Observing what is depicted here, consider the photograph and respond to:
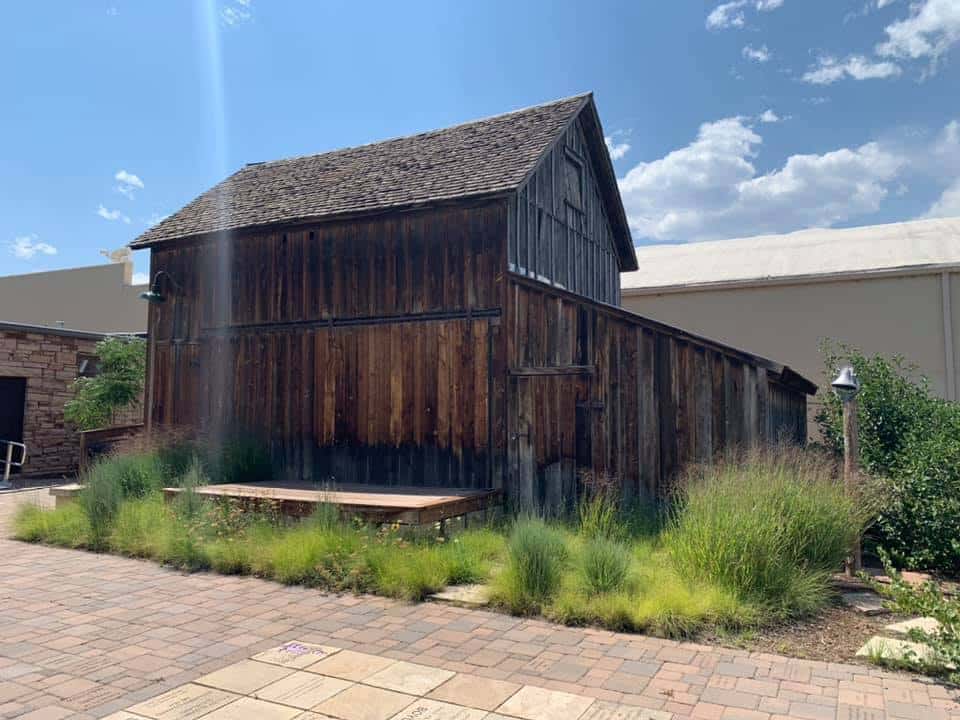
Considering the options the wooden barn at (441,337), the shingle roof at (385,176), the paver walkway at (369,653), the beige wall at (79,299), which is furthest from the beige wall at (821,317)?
the beige wall at (79,299)

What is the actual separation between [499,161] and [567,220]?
2503 mm

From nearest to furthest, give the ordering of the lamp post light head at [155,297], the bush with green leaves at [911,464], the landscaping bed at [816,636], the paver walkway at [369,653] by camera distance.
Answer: the paver walkway at [369,653]
the landscaping bed at [816,636]
the bush with green leaves at [911,464]
the lamp post light head at [155,297]

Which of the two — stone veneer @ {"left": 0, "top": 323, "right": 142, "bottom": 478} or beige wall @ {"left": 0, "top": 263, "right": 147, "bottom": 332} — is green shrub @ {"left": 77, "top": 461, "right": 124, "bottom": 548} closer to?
stone veneer @ {"left": 0, "top": 323, "right": 142, "bottom": 478}

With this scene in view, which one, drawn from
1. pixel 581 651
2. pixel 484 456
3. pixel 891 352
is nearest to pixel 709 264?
pixel 891 352

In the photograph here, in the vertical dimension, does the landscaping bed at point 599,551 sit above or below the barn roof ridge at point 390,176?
below

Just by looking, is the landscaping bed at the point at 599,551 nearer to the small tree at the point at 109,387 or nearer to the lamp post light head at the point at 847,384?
the lamp post light head at the point at 847,384

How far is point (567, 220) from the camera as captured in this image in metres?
12.9

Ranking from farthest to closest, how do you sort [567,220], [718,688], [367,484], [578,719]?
1. [567,220]
2. [367,484]
3. [718,688]
4. [578,719]

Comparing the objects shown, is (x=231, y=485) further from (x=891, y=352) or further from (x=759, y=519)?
(x=891, y=352)

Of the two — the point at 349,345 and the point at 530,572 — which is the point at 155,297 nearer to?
the point at 349,345

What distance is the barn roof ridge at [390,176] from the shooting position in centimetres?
1061

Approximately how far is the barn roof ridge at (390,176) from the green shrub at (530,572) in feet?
16.9

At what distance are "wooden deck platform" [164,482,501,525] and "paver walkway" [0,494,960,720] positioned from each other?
54.0 inches

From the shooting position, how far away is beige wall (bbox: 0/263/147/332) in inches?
1102
